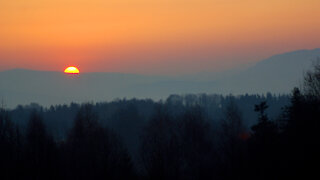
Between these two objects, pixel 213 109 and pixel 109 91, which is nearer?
pixel 213 109

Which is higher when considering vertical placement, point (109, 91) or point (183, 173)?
point (109, 91)

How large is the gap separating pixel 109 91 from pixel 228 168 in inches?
5952

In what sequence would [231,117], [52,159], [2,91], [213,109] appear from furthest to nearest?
1. [2,91]
2. [213,109]
3. [231,117]
4. [52,159]

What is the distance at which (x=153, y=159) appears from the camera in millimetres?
25078

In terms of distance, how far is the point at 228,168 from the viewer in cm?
2717

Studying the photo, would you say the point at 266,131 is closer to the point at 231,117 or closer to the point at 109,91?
the point at 231,117

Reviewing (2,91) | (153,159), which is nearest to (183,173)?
(153,159)

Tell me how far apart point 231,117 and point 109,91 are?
12522 cm

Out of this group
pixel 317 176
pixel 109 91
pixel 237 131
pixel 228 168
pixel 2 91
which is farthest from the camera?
pixel 109 91

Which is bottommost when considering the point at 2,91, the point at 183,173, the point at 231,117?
the point at 183,173

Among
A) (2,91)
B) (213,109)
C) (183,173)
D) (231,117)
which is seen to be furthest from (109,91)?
(183,173)

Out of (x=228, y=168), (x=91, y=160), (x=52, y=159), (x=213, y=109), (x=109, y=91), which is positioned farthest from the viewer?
(x=109, y=91)

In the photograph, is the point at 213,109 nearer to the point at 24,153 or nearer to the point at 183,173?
the point at 183,173

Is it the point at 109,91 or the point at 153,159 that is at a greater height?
the point at 109,91
